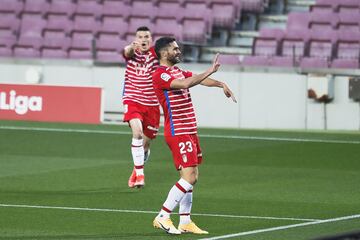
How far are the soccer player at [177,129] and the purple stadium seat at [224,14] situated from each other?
19.2 metres

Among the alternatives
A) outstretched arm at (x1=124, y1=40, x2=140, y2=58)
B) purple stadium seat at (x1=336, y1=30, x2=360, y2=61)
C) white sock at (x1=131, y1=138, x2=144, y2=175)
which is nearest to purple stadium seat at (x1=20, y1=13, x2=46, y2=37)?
purple stadium seat at (x1=336, y1=30, x2=360, y2=61)

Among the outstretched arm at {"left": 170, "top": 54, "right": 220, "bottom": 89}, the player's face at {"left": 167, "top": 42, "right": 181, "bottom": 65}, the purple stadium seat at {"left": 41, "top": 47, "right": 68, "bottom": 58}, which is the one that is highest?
the purple stadium seat at {"left": 41, "top": 47, "right": 68, "bottom": 58}

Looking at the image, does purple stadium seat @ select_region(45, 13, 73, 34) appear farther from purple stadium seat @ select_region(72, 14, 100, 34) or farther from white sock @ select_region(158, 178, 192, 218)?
white sock @ select_region(158, 178, 192, 218)

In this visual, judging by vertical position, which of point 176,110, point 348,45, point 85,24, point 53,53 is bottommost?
point 176,110

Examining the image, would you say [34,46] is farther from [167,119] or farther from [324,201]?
[167,119]

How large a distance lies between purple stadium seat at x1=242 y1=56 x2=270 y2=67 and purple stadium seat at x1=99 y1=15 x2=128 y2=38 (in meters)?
4.27

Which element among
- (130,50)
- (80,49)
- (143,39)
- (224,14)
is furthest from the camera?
(80,49)

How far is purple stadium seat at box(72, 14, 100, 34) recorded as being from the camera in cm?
3338

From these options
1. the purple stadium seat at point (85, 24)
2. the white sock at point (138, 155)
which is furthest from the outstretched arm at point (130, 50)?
the purple stadium seat at point (85, 24)

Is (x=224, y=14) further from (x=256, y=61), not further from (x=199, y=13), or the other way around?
(x=256, y=61)

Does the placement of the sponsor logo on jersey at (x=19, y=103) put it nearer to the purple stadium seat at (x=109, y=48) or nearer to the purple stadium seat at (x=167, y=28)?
the purple stadium seat at (x=109, y=48)

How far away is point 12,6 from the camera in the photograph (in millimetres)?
34625

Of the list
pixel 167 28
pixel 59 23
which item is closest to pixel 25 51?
pixel 59 23

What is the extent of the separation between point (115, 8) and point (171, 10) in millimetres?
1751
